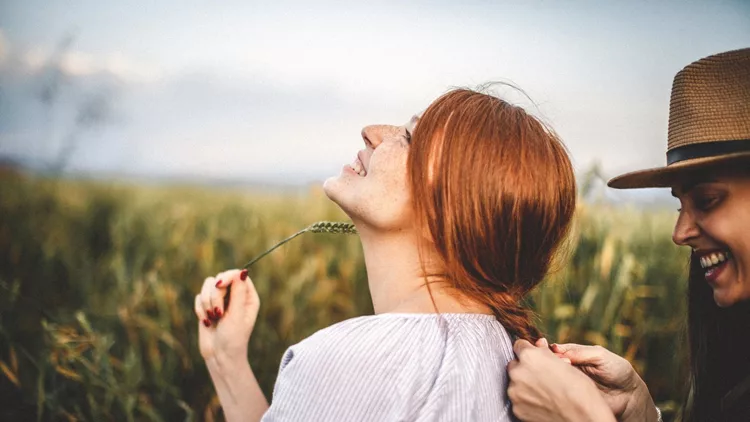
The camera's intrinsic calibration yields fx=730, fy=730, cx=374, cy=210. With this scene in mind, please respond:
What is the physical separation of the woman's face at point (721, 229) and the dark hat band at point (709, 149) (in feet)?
0.19

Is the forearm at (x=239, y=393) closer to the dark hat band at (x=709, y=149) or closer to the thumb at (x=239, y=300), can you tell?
the thumb at (x=239, y=300)

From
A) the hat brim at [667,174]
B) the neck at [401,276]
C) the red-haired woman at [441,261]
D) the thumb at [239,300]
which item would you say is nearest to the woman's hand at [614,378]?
the red-haired woman at [441,261]

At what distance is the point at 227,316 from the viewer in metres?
1.86

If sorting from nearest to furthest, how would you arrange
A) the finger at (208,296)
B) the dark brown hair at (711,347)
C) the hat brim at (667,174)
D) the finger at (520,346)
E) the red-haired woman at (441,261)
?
the red-haired woman at (441,261) < the finger at (520,346) < the hat brim at (667,174) < the finger at (208,296) < the dark brown hair at (711,347)

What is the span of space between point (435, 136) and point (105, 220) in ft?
9.04

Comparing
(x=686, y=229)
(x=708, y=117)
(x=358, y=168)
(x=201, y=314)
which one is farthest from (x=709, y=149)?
(x=201, y=314)

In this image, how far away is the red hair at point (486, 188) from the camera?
1484 millimetres

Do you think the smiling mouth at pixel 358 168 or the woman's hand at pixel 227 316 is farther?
the woman's hand at pixel 227 316

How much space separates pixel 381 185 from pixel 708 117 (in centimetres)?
75

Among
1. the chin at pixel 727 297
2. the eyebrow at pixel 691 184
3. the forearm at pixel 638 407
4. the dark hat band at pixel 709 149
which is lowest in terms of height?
the forearm at pixel 638 407

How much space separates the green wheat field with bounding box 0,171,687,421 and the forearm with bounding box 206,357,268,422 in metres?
0.50

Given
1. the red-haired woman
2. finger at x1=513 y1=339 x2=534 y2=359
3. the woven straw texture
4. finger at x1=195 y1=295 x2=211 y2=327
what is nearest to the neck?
the red-haired woman

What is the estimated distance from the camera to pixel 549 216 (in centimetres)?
157

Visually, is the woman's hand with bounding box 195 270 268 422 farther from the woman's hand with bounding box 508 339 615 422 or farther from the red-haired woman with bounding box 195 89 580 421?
the woman's hand with bounding box 508 339 615 422
